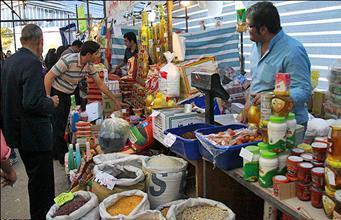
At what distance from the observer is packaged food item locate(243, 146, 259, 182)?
59.8 inches

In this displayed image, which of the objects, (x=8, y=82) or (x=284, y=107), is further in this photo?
(x=8, y=82)

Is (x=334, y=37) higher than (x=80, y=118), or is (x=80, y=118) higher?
(x=334, y=37)

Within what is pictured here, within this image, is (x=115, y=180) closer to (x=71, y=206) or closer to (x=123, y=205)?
(x=123, y=205)

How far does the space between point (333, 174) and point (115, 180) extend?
1.24 m

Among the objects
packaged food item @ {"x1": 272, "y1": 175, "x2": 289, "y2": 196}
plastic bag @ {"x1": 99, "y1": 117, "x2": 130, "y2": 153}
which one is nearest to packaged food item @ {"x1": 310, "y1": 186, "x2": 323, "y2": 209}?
packaged food item @ {"x1": 272, "y1": 175, "x2": 289, "y2": 196}

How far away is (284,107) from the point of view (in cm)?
147

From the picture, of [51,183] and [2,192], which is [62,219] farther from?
[2,192]

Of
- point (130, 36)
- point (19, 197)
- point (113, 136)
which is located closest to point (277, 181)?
point (113, 136)

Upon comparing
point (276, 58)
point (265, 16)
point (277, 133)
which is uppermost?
point (265, 16)

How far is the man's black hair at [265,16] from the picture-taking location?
2.14m

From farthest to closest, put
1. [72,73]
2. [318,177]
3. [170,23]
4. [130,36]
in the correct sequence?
1. [130,36]
2. [72,73]
3. [170,23]
4. [318,177]

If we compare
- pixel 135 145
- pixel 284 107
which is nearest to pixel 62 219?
pixel 135 145

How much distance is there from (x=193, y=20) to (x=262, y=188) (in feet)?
21.4

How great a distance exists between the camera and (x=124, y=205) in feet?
6.37
